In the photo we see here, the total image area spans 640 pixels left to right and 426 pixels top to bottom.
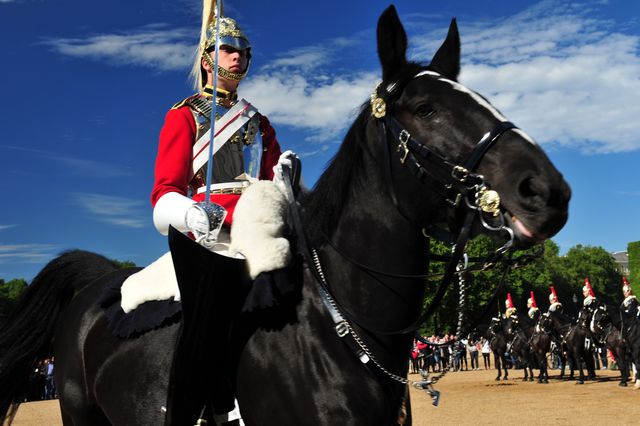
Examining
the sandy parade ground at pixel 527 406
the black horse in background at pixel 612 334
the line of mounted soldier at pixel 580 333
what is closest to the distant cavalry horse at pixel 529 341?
the line of mounted soldier at pixel 580 333

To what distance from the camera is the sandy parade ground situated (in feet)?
51.6

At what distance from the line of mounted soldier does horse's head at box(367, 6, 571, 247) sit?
22.1 m

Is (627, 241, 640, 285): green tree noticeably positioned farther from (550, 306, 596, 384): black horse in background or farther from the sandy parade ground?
the sandy parade ground

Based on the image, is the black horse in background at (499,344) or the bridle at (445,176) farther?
the black horse in background at (499,344)

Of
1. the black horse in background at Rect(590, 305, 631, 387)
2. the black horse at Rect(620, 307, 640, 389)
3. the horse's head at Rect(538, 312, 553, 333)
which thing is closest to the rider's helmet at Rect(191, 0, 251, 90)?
the black horse at Rect(620, 307, 640, 389)

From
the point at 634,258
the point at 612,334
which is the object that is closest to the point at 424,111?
the point at 612,334

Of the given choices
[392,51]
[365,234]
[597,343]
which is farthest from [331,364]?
[597,343]

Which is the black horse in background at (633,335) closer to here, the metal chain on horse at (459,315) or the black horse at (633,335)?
the black horse at (633,335)

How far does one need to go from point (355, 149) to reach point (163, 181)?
1283mm

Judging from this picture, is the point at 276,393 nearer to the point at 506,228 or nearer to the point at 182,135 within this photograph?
the point at 506,228

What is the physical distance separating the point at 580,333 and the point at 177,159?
2519 centimetres

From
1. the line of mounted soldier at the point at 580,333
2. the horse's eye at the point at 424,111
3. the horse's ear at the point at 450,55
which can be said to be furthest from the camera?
the line of mounted soldier at the point at 580,333

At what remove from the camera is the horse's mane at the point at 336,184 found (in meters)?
3.48

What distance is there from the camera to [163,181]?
4.10m
